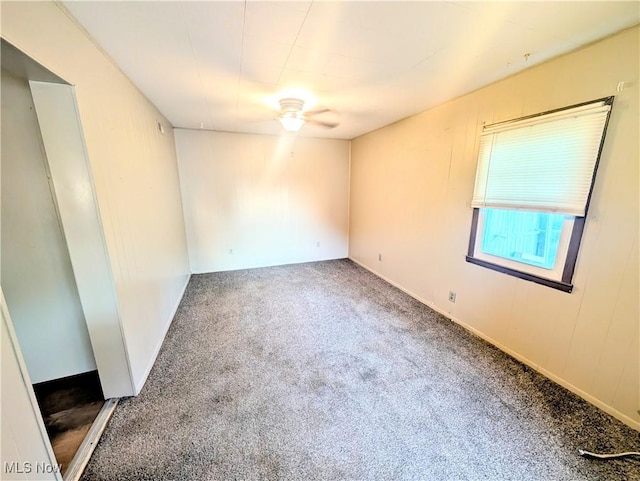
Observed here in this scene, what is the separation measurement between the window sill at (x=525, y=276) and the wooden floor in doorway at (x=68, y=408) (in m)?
3.26

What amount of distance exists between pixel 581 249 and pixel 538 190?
1.62 feet

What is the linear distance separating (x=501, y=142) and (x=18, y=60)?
3060mm

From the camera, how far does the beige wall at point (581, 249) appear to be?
4.97 ft

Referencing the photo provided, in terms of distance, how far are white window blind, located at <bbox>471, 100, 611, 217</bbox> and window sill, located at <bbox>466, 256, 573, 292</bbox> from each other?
0.53m

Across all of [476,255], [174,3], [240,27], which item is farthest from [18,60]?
[476,255]

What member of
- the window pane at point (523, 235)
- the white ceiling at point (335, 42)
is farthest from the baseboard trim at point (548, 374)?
the white ceiling at point (335, 42)

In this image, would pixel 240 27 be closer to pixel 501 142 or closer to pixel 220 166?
pixel 501 142

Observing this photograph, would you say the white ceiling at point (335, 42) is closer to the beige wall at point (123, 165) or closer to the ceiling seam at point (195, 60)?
the ceiling seam at point (195, 60)

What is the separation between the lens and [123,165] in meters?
1.90

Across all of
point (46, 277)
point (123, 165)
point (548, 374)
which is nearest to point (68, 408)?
point (46, 277)

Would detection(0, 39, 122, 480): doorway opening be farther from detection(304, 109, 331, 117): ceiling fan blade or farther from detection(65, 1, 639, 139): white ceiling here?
detection(304, 109, 331, 117): ceiling fan blade

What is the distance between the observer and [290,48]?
1.62 metres

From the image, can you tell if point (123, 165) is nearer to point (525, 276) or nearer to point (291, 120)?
point (291, 120)

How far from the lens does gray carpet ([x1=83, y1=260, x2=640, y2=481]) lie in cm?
133
